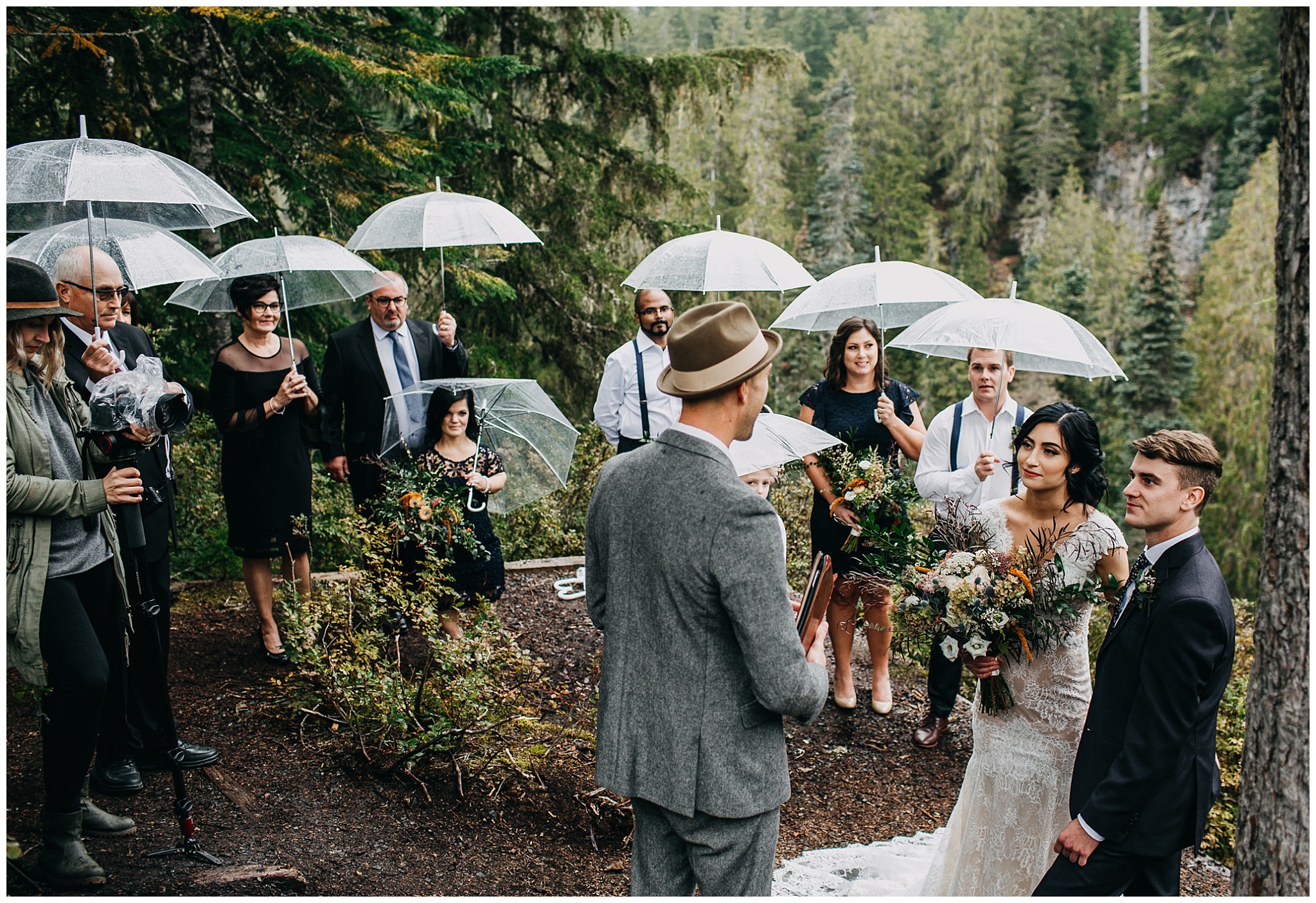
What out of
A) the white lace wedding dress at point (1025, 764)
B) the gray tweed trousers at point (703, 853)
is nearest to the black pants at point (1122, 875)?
the white lace wedding dress at point (1025, 764)

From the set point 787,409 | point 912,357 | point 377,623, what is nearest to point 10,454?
point 377,623

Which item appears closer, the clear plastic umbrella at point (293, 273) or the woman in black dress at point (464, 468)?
the clear plastic umbrella at point (293, 273)

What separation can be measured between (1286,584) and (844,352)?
88.3 inches

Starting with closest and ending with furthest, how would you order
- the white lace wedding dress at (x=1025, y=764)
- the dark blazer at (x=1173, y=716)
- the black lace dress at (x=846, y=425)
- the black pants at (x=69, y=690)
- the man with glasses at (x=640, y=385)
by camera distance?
the dark blazer at (x=1173, y=716) < the black pants at (x=69, y=690) < the white lace wedding dress at (x=1025, y=764) < the black lace dress at (x=846, y=425) < the man with glasses at (x=640, y=385)

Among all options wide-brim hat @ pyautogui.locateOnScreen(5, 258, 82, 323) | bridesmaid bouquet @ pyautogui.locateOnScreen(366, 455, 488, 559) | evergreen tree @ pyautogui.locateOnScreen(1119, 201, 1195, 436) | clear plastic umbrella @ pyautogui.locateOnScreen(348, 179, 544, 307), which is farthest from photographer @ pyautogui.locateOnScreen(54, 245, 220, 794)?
evergreen tree @ pyautogui.locateOnScreen(1119, 201, 1195, 436)

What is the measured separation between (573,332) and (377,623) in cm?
769

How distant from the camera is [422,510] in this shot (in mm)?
4441

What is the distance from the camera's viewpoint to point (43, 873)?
3.04 m

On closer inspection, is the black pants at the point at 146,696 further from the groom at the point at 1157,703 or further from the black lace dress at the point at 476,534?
the groom at the point at 1157,703

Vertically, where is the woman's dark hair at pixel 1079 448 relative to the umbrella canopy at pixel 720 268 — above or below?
below

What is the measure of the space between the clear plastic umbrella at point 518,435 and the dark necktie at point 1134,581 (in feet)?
10.1

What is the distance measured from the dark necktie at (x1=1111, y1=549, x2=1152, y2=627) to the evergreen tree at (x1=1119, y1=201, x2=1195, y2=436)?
121ft

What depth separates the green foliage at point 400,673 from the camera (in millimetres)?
3887

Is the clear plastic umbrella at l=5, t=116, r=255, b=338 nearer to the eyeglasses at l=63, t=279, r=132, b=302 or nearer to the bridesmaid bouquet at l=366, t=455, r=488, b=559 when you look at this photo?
the eyeglasses at l=63, t=279, r=132, b=302
